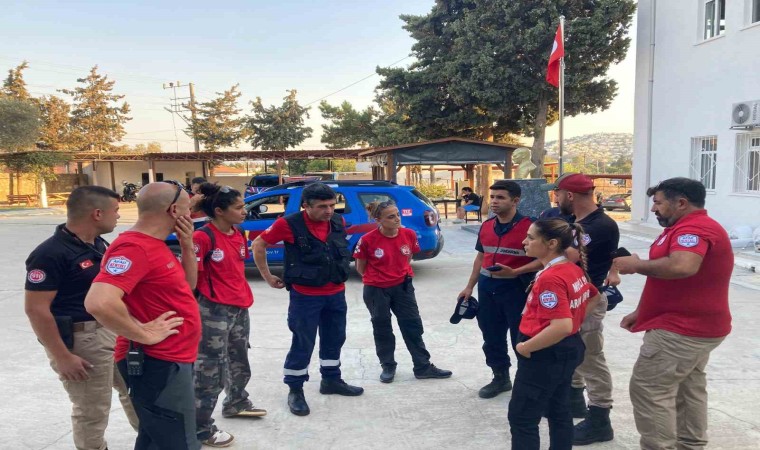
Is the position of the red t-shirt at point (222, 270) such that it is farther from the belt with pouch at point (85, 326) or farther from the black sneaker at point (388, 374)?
the black sneaker at point (388, 374)

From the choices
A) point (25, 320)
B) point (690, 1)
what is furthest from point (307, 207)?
point (690, 1)

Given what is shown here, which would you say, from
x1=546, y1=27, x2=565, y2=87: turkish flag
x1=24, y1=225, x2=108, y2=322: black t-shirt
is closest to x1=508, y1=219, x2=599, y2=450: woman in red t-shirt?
x1=24, y1=225, x2=108, y2=322: black t-shirt

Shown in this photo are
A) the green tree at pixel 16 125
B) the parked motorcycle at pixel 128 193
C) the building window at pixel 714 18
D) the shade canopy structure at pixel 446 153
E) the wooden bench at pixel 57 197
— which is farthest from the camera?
the parked motorcycle at pixel 128 193

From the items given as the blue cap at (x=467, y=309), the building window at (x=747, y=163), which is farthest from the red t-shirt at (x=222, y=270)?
the building window at (x=747, y=163)

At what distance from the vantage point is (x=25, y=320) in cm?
636

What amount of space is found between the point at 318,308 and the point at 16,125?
3039 cm

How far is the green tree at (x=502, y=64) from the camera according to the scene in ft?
59.7

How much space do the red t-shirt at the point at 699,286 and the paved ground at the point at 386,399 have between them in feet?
3.29

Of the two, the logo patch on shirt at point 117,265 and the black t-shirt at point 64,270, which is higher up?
the logo patch on shirt at point 117,265

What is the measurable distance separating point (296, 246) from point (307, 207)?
1.01 ft

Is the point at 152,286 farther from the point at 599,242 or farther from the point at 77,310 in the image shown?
the point at 599,242

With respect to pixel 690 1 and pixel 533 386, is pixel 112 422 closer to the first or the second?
pixel 533 386

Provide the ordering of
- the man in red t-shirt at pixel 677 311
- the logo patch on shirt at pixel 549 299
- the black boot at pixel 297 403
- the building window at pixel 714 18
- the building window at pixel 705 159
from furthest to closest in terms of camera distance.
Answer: the building window at pixel 705 159 < the building window at pixel 714 18 < the black boot at pixel 297 403 < the man in red t-shirt at pixel 677 311 < the logo patch on shirt at pixel 549 299

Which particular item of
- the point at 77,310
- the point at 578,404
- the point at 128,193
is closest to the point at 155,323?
the point at 77,310
